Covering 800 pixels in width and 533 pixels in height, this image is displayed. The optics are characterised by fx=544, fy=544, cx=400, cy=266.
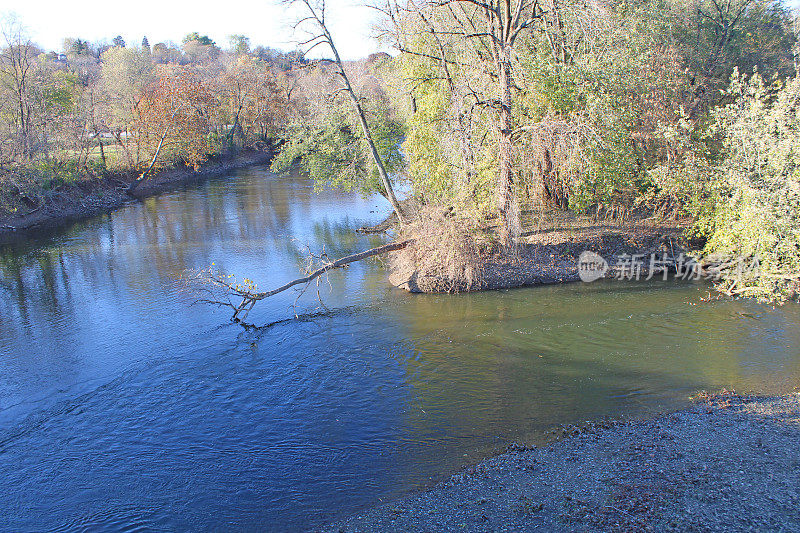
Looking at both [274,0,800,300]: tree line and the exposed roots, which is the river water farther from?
[274,0,800,300]: tree line

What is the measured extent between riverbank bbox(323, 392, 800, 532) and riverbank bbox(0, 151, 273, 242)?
35.2 metres

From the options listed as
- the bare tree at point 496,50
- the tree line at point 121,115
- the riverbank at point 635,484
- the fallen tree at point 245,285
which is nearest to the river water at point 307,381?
the fallen tree at point 245,285

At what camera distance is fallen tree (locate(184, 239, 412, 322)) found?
64.6ft

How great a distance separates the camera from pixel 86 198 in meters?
42.9

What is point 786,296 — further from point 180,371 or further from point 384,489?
point 180,371

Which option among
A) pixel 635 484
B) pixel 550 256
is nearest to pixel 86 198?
pixel 550 256

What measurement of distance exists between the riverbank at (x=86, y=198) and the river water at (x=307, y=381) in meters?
13.6

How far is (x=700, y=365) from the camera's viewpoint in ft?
51.0

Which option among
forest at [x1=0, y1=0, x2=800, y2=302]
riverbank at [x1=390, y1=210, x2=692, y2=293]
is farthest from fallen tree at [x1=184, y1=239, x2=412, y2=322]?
forest at [x1=0, y1=0, x2=800, y2=302]

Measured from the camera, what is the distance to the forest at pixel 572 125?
763 inches

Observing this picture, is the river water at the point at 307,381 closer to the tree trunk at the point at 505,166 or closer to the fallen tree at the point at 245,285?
the fallen tree at the point at 245,285

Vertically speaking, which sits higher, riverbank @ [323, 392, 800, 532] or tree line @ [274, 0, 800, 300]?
tree line @ [274, 0, 800, 300]

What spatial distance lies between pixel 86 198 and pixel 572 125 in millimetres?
38251

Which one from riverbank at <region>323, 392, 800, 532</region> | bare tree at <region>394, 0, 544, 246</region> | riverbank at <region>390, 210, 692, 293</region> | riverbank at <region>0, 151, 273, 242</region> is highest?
bare tree at <region>394, 0, 544, 246</region>
